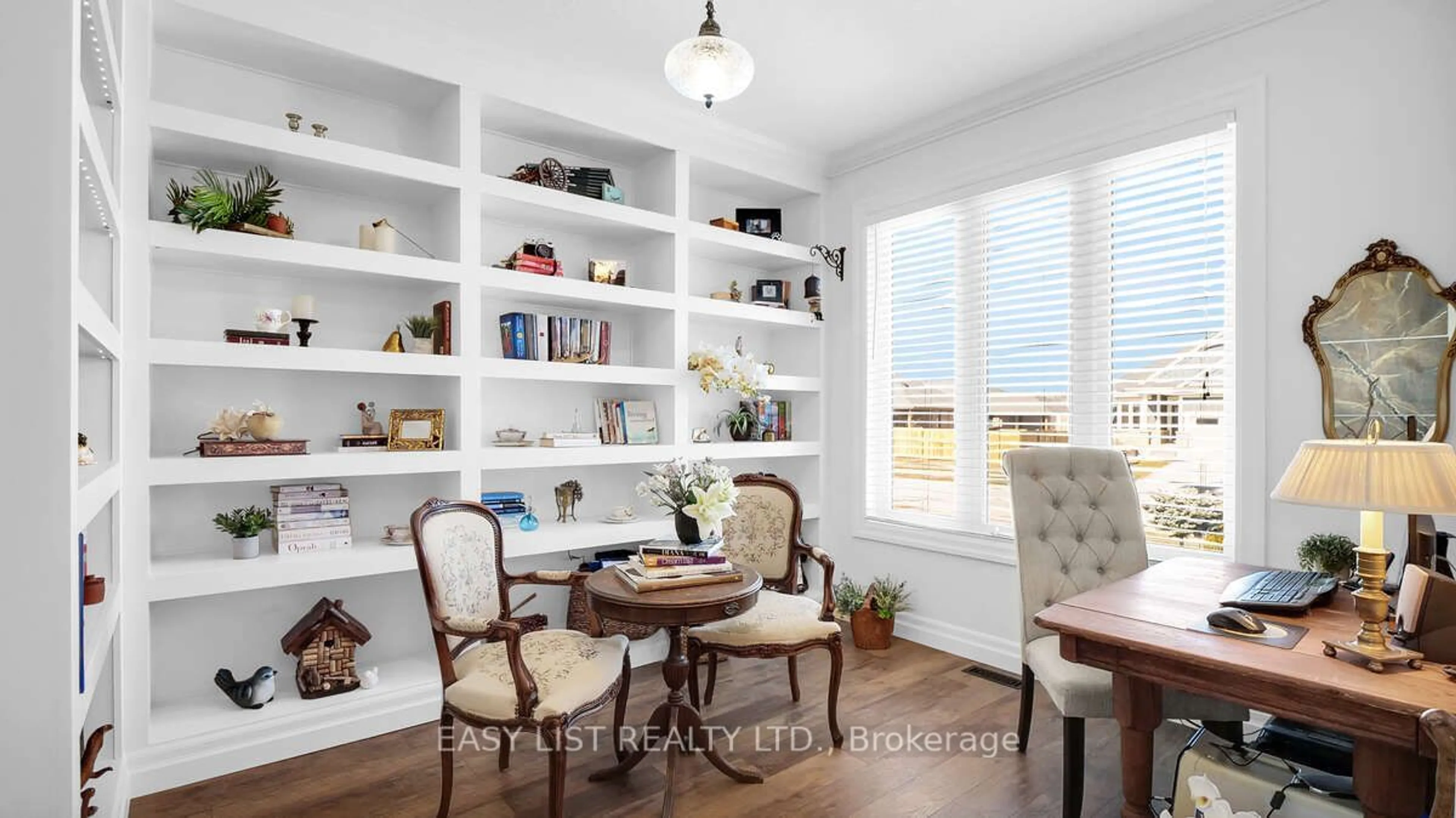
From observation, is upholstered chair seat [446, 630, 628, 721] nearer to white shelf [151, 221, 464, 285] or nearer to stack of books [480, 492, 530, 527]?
stack of books [480, 492, 530, 527]

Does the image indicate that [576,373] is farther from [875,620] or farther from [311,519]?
[875,620]

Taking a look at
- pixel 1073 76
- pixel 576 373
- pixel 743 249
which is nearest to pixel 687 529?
pixel 576 373

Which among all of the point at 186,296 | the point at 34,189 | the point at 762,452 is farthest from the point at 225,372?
the point at 762,452

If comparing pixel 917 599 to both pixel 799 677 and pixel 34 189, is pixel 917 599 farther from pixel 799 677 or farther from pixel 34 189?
pixel 34 189

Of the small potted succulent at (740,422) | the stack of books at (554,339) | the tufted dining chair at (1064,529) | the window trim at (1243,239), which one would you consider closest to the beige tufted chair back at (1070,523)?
the tufted dining chair at (1064,529)

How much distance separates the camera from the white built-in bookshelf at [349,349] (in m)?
2.59

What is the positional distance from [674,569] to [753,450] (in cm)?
181

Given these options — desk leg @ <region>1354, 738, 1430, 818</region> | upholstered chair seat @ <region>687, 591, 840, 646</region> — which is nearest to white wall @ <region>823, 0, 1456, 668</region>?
upholstered chair seat @ <region>687, 591, 840, 646</region>

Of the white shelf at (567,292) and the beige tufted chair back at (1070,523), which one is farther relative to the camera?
the white shelf at (567,292)

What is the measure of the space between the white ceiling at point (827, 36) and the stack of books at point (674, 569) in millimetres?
2129

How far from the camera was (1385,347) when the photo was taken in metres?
2.54

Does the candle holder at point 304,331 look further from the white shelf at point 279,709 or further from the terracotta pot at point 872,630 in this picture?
the terracotta pot at point 872,630

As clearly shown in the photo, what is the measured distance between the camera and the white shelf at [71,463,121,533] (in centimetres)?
142

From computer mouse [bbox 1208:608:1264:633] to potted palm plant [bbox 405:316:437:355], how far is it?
2987mm
